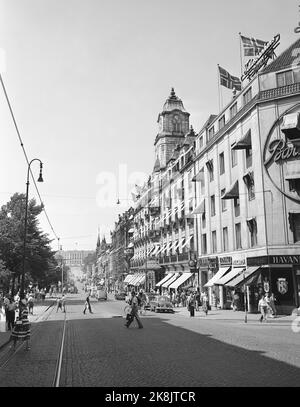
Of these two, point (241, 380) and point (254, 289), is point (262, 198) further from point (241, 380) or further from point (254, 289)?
point (241, 380)

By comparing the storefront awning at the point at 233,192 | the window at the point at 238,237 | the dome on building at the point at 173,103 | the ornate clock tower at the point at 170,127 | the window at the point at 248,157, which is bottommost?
the window at the point at 238,237

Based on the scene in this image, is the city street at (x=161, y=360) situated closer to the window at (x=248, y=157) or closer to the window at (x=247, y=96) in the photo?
the window at (x=248, y=157)

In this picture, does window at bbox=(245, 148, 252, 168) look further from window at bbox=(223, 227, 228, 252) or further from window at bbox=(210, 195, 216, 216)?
window at bbox=(210, 195, 216, 216)

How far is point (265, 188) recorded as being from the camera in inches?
1245

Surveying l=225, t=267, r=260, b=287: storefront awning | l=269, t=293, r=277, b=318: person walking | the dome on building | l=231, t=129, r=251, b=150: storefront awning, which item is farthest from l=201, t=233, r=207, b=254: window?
the dome on building

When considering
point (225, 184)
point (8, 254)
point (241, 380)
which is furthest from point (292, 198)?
point (8, 254)

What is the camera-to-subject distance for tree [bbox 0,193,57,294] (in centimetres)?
5666

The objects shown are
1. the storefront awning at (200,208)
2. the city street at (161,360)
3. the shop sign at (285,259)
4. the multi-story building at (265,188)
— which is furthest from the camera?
the storefront awning at (200,208)

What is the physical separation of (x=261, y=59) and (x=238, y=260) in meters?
17.6

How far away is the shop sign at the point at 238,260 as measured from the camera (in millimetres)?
34250

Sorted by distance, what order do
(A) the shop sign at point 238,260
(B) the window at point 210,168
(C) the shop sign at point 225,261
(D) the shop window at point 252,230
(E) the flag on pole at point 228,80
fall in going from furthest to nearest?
(B) the window at point 210,168, (E) the flag on pole at point 228,80, (C) the shop sign at point 225,261, (A) the shop sign at point 238,260, (D) the shop window at point 252,230

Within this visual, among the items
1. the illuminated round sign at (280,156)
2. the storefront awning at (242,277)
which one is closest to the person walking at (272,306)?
the storefront awning at (242,277)

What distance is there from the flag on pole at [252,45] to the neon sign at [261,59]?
0.37 meters
